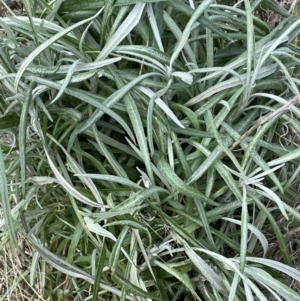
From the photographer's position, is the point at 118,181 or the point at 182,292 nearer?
the point at 118,181

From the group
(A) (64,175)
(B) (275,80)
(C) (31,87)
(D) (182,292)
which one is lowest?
(D) (182,292)

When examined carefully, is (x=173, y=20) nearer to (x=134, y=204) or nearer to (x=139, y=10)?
(x=139, y=10)

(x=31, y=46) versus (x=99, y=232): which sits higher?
(x=31, y=46)

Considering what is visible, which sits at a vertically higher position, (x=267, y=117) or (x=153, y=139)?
(x=267, y=117)

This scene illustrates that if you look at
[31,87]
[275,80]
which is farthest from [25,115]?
[275,80]

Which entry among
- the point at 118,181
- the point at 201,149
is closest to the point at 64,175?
the point at 118,181

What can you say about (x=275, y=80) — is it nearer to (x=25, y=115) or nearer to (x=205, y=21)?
(x=205, y=21)
